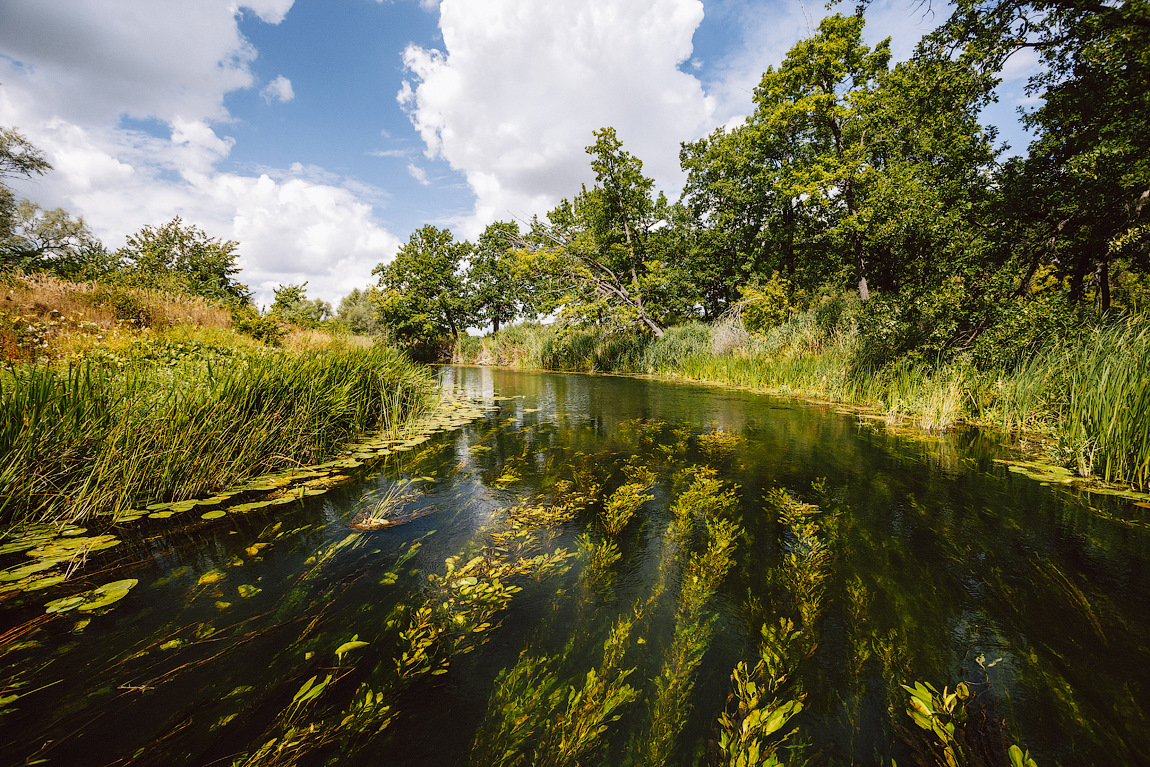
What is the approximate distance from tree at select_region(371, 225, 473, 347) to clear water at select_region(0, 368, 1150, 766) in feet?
98.2

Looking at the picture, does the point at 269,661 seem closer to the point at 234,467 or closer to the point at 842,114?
the point at 234,467

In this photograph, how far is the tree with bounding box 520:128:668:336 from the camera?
60.8 feet

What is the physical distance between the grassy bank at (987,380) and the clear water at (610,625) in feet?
3.38

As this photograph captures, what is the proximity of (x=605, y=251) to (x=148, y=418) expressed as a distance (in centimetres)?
2223

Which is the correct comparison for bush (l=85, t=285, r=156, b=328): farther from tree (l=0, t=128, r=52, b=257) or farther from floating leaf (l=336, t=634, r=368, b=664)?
tree (l=0, t=128, r=52, b=257)

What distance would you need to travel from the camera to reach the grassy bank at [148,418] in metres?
3.00

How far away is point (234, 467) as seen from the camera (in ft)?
13.7

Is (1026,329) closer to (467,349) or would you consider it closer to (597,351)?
(597,351)

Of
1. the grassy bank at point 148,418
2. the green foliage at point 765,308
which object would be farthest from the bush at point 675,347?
the grassy bank at point 148,418

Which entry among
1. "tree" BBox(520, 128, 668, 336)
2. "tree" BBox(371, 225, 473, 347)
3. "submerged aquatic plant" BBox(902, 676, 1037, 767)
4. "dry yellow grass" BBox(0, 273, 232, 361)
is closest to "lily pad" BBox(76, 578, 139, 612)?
"submerged aquatic plant" BBox(902, 676, 1037, 767)

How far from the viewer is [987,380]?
7.51 meters

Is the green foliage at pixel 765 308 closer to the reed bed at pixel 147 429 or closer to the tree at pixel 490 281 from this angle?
the reed bed at pixel 147 429

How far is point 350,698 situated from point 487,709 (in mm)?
634

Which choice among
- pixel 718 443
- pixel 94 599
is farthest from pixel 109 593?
pixel 718 443
